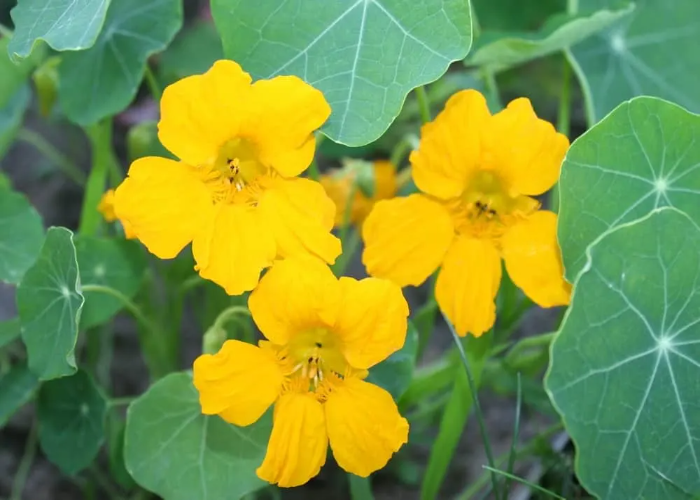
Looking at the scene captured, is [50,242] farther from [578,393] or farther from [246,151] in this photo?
[578,393]

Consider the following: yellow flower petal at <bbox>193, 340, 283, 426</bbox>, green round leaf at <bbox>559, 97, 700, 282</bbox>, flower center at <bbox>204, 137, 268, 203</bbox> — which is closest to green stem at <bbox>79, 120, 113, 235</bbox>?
flower center at <bbox>204, 137, 268, 203</bbox>

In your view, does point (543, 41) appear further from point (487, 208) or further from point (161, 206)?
point (161, 206)

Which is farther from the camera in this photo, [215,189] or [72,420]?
[72,420]

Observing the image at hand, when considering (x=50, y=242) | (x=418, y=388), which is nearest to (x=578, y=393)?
(x=418, y=388)

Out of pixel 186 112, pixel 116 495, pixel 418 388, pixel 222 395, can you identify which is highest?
pixel 186 112

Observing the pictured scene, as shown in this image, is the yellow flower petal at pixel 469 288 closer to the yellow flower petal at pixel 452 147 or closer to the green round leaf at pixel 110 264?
the yellow flower petal at pixel 452 147

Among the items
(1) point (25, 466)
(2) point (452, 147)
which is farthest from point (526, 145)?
(1) point (25, 466)

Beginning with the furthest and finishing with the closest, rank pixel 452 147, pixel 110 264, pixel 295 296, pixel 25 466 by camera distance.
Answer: pixel 25 466 < pixel 110 264 < pixel 452 147 < pixel 295 296
